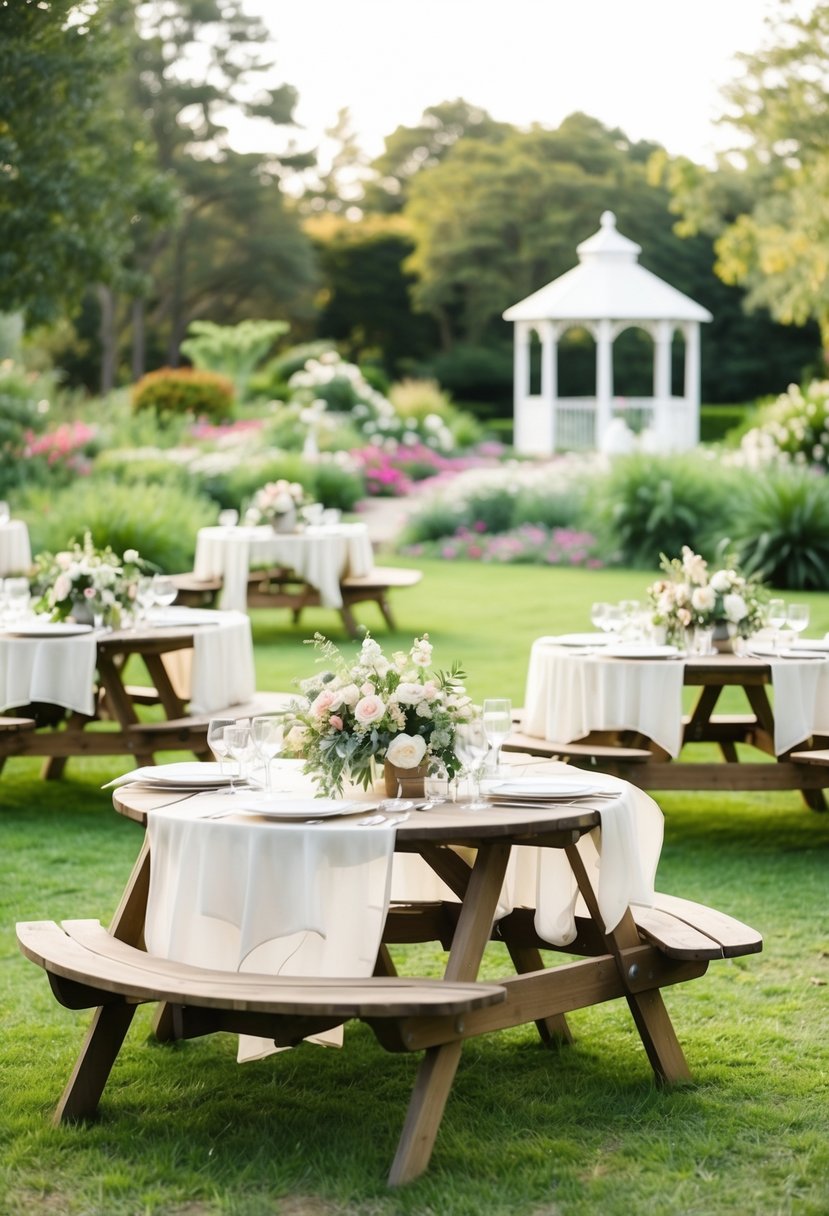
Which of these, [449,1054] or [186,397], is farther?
[186,397]

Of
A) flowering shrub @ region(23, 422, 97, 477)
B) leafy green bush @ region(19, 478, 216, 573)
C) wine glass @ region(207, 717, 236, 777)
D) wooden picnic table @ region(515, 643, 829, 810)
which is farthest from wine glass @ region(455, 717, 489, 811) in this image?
flowering shrub @ region(23, 422, 97, 477)

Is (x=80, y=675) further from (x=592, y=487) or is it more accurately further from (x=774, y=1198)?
(x=592, y=487)

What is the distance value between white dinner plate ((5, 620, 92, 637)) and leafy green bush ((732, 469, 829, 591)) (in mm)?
8667

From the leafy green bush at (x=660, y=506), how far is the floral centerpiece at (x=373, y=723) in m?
12.1

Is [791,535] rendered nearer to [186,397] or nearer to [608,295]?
[186,397]

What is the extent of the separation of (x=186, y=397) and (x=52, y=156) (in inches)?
451

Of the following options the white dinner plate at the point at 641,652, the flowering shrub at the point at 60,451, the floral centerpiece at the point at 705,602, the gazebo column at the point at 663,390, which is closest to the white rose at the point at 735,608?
the floral centerpiece at the point at 705,602

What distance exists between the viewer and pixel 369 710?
12.5ft

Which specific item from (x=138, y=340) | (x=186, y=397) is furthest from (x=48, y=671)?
(x=138, y=340)

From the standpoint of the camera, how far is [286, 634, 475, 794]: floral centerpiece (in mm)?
3852

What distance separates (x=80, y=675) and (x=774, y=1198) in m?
4.42

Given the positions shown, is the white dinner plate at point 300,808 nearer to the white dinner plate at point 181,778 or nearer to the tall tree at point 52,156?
the white dinner plate at point 181,778

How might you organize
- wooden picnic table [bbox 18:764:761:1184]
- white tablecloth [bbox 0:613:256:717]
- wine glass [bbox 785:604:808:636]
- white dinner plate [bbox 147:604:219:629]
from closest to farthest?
wooden picnic table [bbox 18:764:761:1184] → wine glass [bbox 785:604:808:636] → white tablecloth [bbox 0:613:256:717] → white dinner plate [bbox 147:604:219:629]

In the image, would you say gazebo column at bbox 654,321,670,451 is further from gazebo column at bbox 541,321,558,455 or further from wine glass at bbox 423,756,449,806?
wine glass at bbox 423,756,449,806
